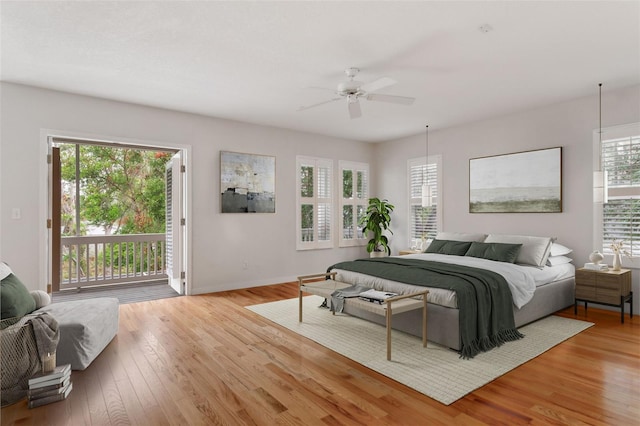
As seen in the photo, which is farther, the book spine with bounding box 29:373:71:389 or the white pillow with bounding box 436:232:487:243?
the white pillow with bounding box 436:232:487:243

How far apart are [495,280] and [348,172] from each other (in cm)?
435

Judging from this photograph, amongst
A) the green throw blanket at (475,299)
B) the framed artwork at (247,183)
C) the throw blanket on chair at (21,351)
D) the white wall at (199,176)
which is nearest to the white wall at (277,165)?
the white wall at (199,176)

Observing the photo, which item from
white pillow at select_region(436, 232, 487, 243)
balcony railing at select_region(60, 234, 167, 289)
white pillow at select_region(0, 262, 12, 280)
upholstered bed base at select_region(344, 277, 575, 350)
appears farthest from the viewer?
balcony railing at select_region(60, 234, 167, 289)

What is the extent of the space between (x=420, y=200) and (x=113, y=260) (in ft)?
19.5

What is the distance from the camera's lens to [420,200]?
22.8ft

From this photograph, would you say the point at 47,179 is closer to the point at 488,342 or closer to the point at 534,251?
the point at 488,342

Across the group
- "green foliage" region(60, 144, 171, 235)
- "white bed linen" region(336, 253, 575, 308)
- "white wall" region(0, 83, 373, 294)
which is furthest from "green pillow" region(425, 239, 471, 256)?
"green foliage" region(60, 144, 171, 235)

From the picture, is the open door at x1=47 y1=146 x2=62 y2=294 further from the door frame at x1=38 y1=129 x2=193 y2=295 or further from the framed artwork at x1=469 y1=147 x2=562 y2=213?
the framed artwork at x1=469 y1=147 x2=562 y2=213

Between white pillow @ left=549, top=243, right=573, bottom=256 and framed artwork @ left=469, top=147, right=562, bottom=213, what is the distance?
54 cm

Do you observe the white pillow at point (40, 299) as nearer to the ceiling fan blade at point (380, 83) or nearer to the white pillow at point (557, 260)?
the ceiling fan blade at point (380, 83)

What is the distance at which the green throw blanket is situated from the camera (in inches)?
126

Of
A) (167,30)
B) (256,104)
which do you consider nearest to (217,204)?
(256,104)

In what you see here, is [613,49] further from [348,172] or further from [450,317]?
[348,172]

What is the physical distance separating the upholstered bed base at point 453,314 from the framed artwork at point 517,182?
1.17m
